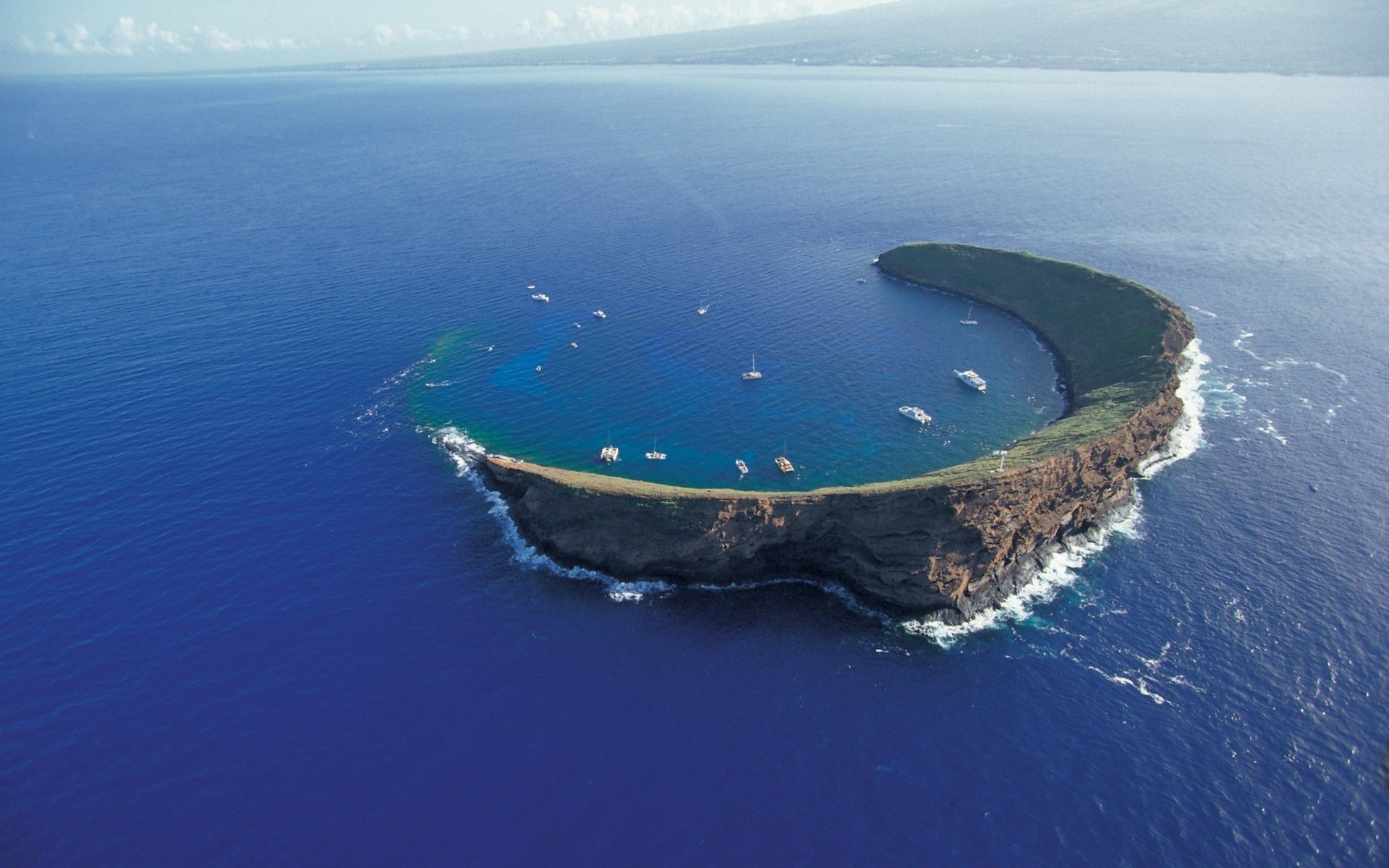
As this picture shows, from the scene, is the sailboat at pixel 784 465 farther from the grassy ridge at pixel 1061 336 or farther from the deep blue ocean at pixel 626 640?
the grassy ridge at pixel 1061 336

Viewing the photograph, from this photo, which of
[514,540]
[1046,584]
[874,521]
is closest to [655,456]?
[514,540]

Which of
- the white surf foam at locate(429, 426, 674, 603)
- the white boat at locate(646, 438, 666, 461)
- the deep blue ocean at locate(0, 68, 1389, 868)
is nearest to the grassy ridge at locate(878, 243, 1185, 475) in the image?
the deep blue ocean at locate(0, 68, 1389, 868)

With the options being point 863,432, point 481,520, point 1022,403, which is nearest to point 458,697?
point 481,520

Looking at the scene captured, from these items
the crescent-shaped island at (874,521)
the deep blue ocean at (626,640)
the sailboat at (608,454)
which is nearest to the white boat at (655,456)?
the deep blue ocean at (626,640)

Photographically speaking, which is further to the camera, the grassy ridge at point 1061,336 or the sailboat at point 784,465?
the sailboat at point 784,465

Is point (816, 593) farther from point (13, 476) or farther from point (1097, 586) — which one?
point (13, 476)

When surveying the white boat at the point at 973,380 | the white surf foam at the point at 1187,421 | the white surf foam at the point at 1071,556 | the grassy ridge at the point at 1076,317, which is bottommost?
the white surf foam at the point at 1187,421
